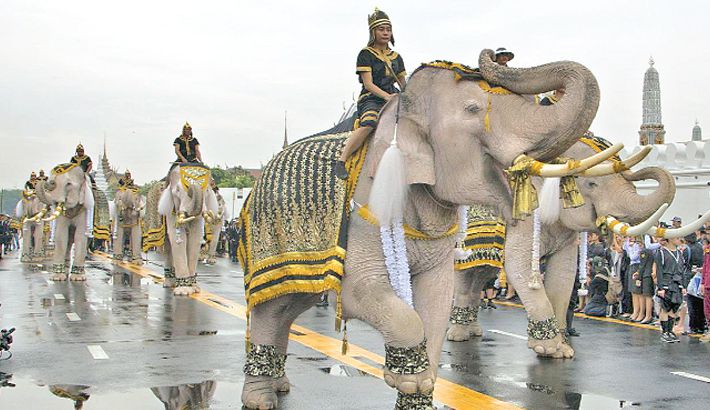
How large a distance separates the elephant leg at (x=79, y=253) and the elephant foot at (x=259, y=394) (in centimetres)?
1309

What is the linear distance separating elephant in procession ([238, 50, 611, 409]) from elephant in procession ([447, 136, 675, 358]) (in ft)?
10.3

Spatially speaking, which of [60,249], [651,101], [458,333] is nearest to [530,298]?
[458,333]

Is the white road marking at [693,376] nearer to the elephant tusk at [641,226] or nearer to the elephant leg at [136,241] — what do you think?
the elephant tusk at [641,226]

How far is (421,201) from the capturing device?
621 cm

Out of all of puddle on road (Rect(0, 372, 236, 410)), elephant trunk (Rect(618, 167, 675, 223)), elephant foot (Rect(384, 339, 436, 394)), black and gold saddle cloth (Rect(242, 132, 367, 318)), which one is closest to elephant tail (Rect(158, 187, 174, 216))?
puddle on road (Rect(0, 372, 236, 410))

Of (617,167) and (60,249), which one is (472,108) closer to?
(617,167)

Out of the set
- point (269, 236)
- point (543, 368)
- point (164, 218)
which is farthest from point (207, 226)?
point (269, 236)

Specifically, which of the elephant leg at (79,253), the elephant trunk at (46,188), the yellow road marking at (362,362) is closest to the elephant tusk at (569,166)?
the yellow road marking at (362,362)

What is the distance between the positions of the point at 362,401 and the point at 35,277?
1517 centimetres

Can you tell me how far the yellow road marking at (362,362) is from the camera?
7445 mm

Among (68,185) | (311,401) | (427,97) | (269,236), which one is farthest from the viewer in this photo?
(68,185)

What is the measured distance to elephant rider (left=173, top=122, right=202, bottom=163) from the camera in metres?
17.2

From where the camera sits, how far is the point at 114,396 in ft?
24.4

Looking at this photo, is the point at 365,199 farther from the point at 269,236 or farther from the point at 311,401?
the point at 311,401
